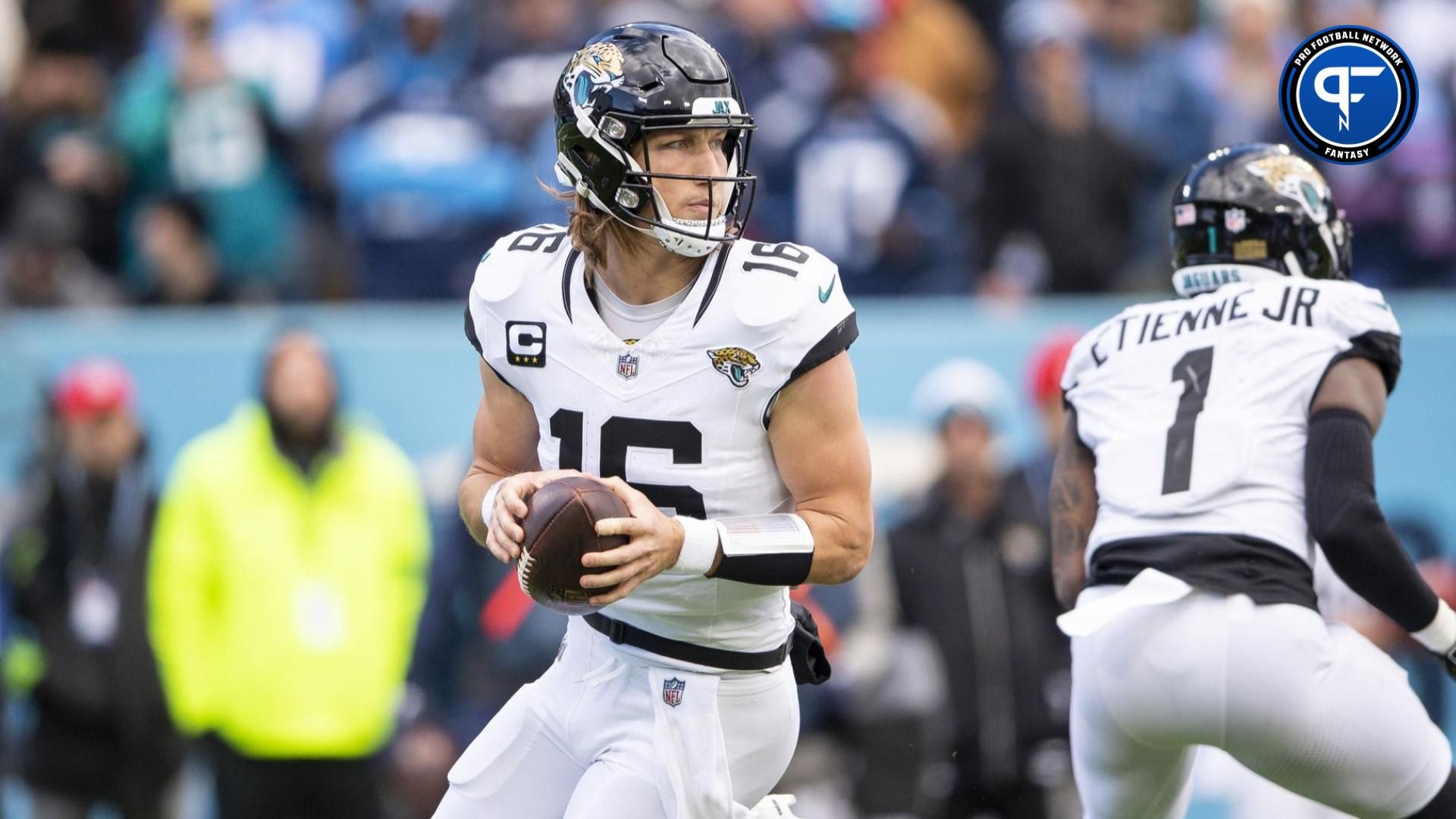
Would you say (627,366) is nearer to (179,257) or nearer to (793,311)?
(793,311)

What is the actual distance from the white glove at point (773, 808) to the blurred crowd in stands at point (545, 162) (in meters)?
4.63

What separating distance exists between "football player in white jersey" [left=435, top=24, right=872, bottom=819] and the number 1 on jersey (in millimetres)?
940

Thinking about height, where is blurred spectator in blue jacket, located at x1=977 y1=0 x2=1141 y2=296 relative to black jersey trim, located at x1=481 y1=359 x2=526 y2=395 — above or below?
below

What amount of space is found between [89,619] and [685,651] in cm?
441

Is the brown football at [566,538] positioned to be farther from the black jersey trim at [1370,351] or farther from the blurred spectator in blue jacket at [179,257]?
the blurred spectator in blue jacket at [179,257]

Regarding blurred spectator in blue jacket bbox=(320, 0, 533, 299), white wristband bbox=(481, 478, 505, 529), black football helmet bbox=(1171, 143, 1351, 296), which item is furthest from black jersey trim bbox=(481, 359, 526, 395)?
blurred spectator in blue jacket bbox=(320, 0, 533, 299)

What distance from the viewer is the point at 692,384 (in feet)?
13.1

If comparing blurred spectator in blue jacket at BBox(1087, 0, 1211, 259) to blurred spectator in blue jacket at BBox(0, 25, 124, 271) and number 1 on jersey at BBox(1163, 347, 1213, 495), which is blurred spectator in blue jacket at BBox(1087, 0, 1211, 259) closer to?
number 1 on jersey at BBox(1163, 347, 1213, 495)

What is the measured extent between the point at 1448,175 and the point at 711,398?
5942 millimetres

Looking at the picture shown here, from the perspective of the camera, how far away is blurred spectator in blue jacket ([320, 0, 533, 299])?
8.80 metres

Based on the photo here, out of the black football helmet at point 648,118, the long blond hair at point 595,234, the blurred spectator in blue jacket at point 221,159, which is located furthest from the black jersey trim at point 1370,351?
the blurred spectator in blue jacket at point 221,159

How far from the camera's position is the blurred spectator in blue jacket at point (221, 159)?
8.98 m

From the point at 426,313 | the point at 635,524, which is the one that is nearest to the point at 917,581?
the point at 426,313

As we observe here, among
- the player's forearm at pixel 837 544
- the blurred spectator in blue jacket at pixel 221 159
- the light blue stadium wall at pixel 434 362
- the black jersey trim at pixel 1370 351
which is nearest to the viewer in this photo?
the player's forearm at pixel 837 544
